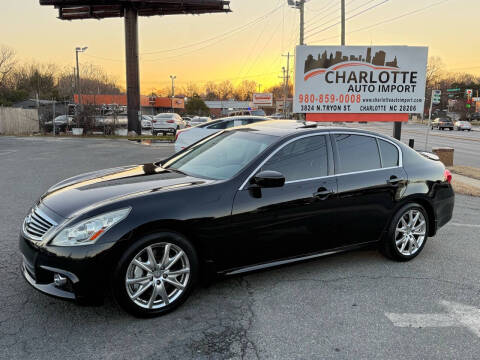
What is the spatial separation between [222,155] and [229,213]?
3.07 ft

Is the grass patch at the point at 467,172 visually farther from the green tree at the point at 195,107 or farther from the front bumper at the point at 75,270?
the green tree at the point at 195,107

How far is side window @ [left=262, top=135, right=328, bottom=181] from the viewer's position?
149 inches

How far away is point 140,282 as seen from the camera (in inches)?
122

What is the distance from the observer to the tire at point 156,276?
9.88ft

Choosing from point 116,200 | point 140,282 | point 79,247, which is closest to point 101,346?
point 140,282

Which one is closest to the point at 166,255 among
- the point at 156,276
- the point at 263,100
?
the point at 156,276

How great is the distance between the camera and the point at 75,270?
2879mm

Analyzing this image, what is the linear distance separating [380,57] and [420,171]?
815cm

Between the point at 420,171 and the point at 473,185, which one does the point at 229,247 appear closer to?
the point at 420,171

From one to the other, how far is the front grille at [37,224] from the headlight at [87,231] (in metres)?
0.19

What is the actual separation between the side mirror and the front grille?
174 centimetres

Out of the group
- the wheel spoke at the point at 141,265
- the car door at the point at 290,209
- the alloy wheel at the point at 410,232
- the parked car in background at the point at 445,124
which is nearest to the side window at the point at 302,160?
the car door at the point at 290,209

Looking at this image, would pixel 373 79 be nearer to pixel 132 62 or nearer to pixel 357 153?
pixel 357 153

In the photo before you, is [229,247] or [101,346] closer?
[101,346]
